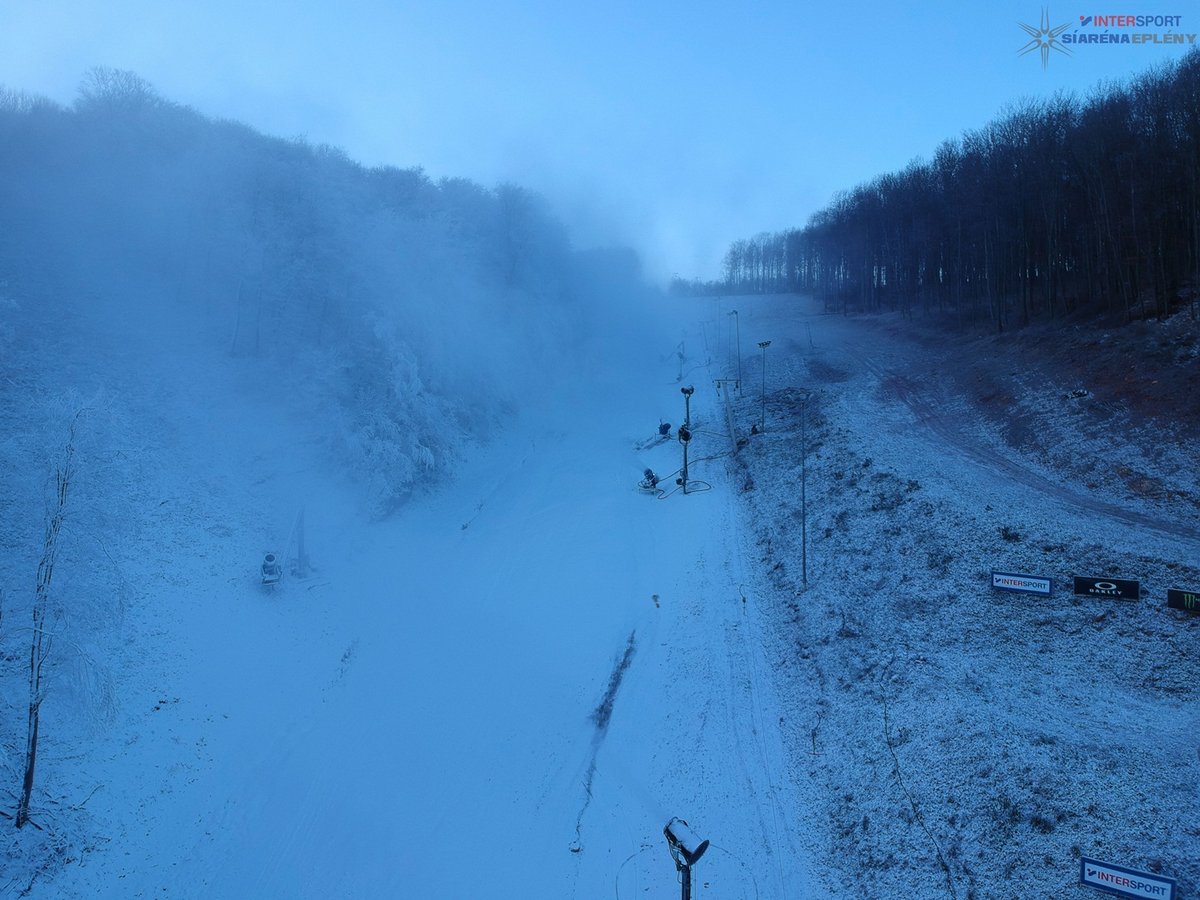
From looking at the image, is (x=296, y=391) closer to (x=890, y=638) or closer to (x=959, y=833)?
(x=890, y=638)

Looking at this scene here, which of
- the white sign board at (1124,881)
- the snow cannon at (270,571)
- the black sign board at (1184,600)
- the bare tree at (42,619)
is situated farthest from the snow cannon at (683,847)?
the snow cannon at (270,571)

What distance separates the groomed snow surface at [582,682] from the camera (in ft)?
45.7

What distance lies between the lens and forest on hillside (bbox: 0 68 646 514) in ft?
112

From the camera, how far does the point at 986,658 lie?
17.4 m

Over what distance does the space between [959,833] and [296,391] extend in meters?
35.4

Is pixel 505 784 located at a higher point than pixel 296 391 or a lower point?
lower

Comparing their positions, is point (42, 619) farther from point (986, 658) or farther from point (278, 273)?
point (278, 273)

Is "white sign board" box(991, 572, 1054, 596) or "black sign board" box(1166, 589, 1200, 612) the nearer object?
"black sign board" box(1166, 589, 1200, 612)

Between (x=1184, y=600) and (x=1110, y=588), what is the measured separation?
5.17 feet

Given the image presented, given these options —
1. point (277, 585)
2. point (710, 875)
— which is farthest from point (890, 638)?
point (277, 585)

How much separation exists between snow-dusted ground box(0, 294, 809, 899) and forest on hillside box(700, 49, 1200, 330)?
2793 centimetres

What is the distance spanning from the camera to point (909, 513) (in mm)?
25062

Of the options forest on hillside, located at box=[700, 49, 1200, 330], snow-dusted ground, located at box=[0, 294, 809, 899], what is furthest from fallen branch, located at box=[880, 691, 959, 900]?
forest on hillside, located at box=[700, 49, 1200, 330]

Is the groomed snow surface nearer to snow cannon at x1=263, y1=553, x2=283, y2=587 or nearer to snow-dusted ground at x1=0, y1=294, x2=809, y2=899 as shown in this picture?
snow-dusted ground at x1=0, y1=294, x2=809, y2=899
